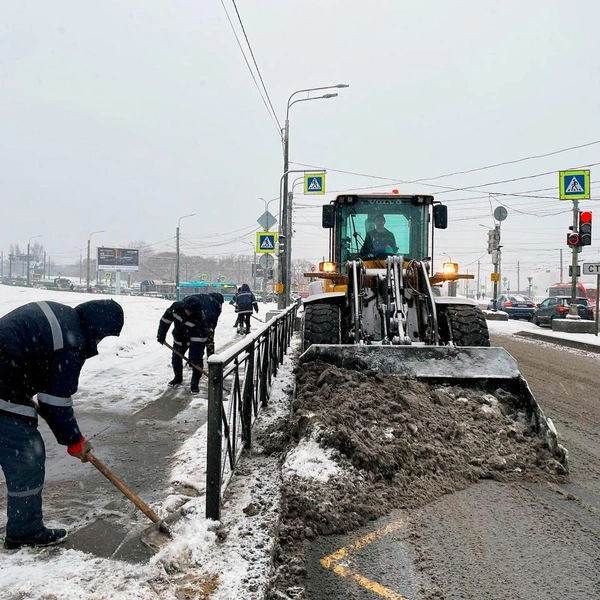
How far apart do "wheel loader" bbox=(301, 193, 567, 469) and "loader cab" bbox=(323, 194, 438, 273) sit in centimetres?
1

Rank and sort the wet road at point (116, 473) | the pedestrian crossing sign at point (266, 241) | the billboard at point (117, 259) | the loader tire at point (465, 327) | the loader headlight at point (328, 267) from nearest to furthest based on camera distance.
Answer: the wet road at point (116, 473), the loader tire at point (465, 327), the loader headlight at point (328, 267), the pedestrian crossing sign at point (266, 241), the billboard at point (117, 259)

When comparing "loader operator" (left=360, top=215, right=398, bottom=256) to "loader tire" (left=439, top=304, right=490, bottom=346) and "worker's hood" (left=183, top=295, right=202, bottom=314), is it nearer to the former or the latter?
"loader tire" (left=439, top=304, right=490, bottom=346)

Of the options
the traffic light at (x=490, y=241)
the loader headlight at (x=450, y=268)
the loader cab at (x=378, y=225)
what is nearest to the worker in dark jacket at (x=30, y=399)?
the loader cab at (x=378, y=225)

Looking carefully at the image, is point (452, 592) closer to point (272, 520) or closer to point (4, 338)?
point (272, 520)

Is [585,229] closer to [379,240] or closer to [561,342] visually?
[561,342]

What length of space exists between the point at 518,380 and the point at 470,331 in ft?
4.68

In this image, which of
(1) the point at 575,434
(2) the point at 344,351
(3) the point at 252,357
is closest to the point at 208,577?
(3) the point at 252,357

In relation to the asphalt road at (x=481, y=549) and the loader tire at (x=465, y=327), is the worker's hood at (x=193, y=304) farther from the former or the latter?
the asphalt road at (x=481, y=549)

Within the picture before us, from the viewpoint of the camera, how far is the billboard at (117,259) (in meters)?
58.3

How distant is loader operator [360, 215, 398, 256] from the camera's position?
292 inches

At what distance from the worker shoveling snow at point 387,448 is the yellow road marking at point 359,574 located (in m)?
0.14

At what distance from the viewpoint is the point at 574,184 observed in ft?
47.9

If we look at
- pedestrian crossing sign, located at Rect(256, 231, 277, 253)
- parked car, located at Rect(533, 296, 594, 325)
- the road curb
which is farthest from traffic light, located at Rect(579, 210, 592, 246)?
pedestrian crossing sign, located at Rect(256, 231, 277, 253)

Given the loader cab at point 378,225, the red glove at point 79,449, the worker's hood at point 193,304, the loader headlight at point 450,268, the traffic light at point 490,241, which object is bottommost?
the red glove at point 79,449
